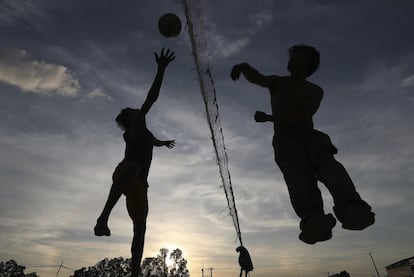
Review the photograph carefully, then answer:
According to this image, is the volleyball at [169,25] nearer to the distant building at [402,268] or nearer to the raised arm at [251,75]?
the raised arm at [251,75]

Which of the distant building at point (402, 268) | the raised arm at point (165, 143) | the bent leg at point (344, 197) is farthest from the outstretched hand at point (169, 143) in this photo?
the distant building at point (402, 268)

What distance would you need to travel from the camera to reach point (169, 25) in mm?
7684

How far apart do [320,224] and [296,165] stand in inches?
37.2

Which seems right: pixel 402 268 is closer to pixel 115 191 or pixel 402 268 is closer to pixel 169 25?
pixel 169 25

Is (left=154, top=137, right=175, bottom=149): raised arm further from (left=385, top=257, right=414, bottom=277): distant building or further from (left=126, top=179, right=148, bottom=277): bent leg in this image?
(left=385, top=257, right=414, bottom=277): distant building

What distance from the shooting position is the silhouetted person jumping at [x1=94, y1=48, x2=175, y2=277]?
18.7 ft

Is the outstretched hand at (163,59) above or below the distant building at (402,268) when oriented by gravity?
below

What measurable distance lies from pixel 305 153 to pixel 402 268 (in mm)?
80067

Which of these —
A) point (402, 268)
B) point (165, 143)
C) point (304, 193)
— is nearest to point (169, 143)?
point (165, 143)

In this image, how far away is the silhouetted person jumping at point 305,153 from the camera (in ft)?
10.2

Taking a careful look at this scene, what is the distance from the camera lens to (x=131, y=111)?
6.66m

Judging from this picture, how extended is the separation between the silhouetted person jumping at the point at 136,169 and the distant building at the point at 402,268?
75.4 metres

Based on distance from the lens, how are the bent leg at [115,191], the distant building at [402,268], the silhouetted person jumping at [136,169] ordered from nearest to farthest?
the bent leg at [115,191] < the silhouetted person jumping at [136,169] < the distant building at [402,268]

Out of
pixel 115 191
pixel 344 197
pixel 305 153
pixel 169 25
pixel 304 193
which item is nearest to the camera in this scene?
pixel 344 197
